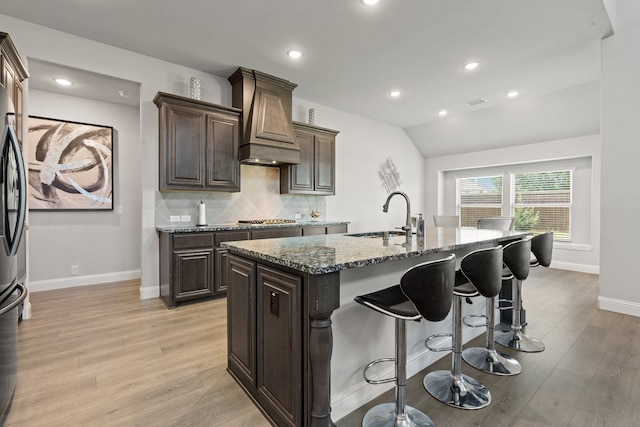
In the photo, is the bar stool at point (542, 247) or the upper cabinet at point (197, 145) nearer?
the bar stool at point (542, 247)

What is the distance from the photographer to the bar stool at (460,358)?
5.72ft

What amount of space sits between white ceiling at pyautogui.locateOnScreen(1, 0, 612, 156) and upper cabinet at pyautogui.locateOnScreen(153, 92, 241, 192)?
24.6 inches

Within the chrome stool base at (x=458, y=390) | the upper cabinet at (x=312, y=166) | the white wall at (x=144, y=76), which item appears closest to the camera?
the chrome stool base at (x=458, y=390)

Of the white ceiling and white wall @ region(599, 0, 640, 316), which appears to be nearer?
the white ceiling

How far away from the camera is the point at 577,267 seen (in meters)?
5.42

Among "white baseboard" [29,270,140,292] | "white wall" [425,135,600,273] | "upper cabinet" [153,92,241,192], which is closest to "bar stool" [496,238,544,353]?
"upper cabinet" [153,92,241,192]

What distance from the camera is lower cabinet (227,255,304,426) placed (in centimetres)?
144

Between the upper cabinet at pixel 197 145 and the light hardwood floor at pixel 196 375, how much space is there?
1522 mm

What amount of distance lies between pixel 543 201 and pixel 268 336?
6.49m

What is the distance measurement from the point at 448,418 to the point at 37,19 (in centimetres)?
478

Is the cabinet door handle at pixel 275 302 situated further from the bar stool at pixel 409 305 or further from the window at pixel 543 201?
the window at pixel 543 201

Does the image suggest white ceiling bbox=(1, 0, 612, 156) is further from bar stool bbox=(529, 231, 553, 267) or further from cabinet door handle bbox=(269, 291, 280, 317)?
cabinet door handle bbox=(269, 291, 280, 317)

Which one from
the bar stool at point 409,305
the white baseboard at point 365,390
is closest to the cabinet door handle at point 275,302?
the bar stool at point 409,305

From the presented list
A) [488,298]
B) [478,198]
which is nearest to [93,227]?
[488,298]
